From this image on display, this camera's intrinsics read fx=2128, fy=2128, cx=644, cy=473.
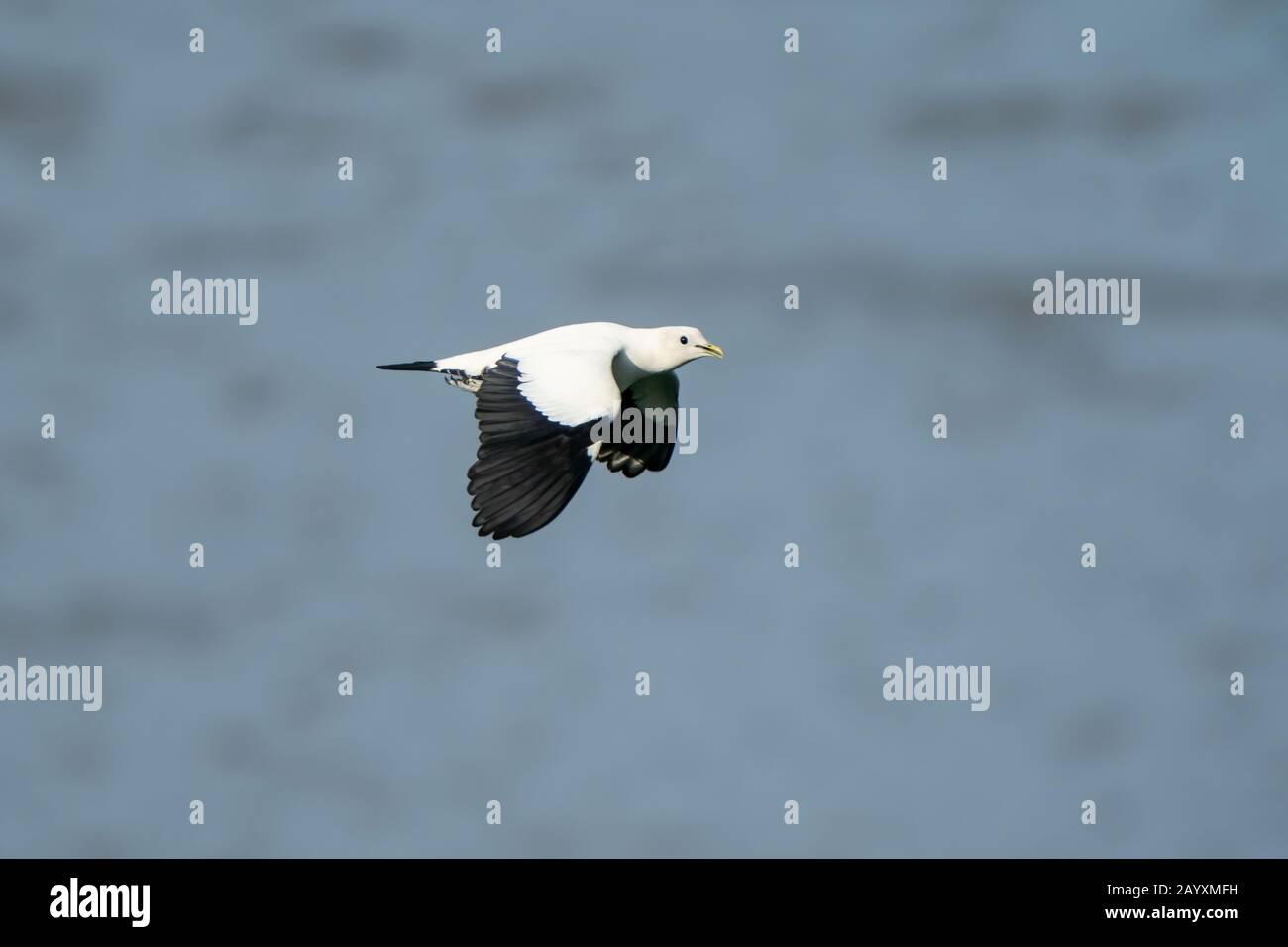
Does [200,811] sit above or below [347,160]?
below

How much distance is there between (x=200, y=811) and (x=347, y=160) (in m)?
10.2

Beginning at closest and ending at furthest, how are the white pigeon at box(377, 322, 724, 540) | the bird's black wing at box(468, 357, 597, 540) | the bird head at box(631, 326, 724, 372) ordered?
the bird's black wing at box(468, 357, 597, 540) < the white pigeon at box(377, 322, 724, 540) < the bird head at box(631, 326, 724, 372)

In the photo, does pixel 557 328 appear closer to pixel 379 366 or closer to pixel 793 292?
pixel 379 366

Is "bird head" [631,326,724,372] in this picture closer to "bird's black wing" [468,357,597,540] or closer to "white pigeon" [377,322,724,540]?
"white pigeon" [377,322,724,540]

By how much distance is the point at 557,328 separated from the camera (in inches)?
814

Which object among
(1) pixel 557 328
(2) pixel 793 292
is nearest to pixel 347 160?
(2) pixel 793 292

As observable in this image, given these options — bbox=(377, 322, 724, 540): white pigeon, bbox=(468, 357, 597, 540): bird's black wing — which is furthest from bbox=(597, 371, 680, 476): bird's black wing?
bbox=(468, 357, 597, 540): bird's black wing

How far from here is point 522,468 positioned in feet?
58.4

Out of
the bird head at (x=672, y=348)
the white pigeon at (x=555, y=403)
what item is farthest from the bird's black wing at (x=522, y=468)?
the bird head at (x=672, y=348)

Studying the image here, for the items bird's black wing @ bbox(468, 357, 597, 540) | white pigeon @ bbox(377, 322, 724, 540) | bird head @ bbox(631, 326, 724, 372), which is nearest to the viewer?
bird's black wing @ bbox(468, 357, 597, 540)

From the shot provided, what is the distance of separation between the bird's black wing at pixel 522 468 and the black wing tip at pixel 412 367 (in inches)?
79.1

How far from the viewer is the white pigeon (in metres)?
17.6

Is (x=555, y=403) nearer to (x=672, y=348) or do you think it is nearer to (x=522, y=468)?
(x=522, y=468)

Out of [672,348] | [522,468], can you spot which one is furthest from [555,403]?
[672,348]
